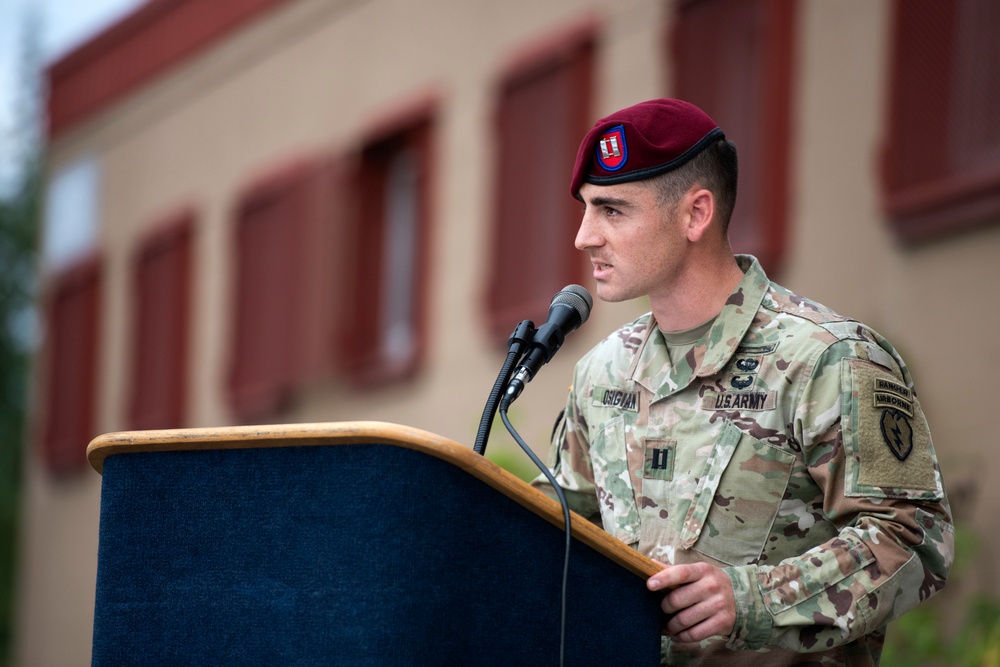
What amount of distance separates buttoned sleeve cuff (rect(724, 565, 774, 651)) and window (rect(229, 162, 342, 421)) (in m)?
8.57

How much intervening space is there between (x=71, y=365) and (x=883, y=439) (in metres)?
12.9

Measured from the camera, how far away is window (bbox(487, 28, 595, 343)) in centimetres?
885

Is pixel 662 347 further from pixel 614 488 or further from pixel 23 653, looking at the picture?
pixel 23 653

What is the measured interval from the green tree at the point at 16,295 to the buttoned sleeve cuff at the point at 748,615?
2062cm

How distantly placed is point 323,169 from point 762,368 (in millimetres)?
8758

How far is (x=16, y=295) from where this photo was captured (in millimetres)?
23047

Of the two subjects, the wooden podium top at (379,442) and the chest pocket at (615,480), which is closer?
the wooden podium top at (379,442)

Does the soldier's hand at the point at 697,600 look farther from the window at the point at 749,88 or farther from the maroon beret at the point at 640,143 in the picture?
the window at the point at 749,88

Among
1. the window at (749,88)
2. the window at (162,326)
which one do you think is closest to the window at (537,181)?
the window at (749,88)

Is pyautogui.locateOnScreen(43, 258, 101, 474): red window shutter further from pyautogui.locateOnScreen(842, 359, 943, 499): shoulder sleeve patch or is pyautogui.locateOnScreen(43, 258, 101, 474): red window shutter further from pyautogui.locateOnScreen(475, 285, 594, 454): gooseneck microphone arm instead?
pyautogui.locateOnScreen(842, 359, 943, 499): shoulder sleeve patch

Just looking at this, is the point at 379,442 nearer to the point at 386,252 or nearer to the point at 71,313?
the point at 386,252

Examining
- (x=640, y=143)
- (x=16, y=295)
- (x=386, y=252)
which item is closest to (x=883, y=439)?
(x=640, y=143)

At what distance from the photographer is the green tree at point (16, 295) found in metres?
22.2

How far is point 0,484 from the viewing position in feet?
72.6
